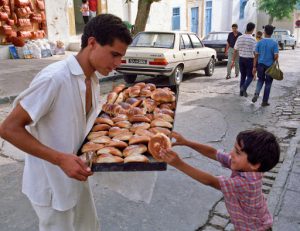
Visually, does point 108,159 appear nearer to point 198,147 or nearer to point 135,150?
point 135,150

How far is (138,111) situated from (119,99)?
17.3 inches

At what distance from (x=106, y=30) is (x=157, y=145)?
2.37 feet

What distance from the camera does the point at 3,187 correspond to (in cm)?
399

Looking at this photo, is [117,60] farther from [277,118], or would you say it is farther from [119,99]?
[277,118]

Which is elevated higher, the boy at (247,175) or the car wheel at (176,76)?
the boy at (247,175)

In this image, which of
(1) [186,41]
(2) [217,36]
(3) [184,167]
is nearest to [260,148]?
(3) [184,167]

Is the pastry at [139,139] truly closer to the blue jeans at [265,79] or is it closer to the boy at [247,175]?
the boy at [247,175]

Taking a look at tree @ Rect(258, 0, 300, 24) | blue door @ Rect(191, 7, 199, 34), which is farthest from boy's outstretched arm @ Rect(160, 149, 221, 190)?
tree @ Rect(258, 0, 300, 24)

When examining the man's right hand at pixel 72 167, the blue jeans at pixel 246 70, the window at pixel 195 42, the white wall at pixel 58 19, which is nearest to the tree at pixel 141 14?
the window at pixel 195 42

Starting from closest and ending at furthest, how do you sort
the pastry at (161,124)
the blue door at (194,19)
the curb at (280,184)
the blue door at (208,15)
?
the pastry at (161,124), the curb at (280,184), the blue door at (194,19), the blue door at (208,15)

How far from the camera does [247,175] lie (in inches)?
77.9

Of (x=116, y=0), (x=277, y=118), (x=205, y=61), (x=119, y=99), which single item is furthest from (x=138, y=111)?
(x=116, y=0)

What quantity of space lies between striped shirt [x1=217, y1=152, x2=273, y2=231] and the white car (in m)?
7.87

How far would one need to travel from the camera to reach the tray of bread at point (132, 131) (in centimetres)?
184
